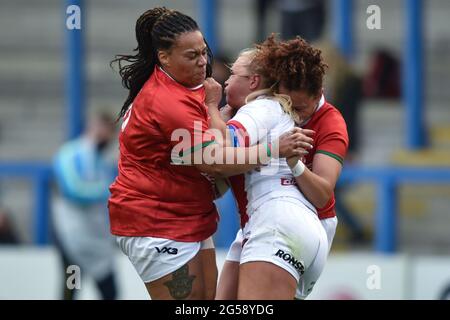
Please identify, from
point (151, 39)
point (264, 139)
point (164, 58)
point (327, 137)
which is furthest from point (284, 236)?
point (151, 39)

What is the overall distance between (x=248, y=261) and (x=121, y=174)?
718mm

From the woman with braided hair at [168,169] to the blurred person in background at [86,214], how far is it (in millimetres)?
4670

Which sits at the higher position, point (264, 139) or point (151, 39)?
point (151, 39)

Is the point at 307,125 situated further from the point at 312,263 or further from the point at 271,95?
the point at 312,263

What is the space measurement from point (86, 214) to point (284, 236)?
203 inches

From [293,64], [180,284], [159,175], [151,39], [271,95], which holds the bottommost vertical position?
[180,284]

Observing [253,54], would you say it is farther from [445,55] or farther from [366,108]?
[445,55]

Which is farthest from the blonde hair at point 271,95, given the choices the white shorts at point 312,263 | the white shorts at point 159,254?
the white shorts at point 159,254

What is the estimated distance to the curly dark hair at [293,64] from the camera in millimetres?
5590

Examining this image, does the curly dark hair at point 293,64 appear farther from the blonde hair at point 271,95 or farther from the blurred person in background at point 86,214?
the blurred person in background at point 86,214

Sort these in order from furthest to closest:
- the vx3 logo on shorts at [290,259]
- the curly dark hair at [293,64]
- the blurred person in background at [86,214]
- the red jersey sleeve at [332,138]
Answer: the blurred person in background at [86,214] < the red jersey sleeve at [332,138] < the curly dark hair at [293,64] < the vx3 logo on shorts at [290,259]

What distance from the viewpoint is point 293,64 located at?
18.3 ft

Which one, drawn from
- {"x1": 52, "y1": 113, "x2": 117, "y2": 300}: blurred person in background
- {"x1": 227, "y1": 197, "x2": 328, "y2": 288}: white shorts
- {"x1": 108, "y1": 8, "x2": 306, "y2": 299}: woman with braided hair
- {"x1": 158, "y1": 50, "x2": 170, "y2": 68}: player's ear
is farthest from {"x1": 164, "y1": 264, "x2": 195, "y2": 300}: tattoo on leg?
{"x1": 52, "y1": 113, "x2": 117, "y2": 300}: blurred person in background
